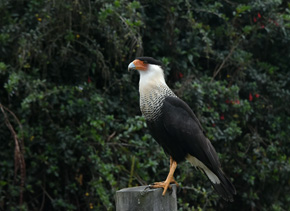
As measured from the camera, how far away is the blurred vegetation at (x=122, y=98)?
4484 millimetres

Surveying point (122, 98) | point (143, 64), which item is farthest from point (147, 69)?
point (122, 98)

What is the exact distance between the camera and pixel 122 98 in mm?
→ 5043

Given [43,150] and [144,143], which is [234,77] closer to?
[144,143]

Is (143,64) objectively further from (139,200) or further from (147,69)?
(139,200)

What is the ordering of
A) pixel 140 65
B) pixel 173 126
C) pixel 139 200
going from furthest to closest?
pixel 140 65 < pixel 173 126 < pixel 139 200

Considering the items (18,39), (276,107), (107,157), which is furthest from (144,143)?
(276,107)

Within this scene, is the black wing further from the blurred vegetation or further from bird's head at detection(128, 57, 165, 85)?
the blurred vegetation

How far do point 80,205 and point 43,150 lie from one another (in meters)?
0.62

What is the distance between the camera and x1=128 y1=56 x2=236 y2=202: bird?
3.42 m

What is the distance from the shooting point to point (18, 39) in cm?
473

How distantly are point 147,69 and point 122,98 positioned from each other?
1.51 m

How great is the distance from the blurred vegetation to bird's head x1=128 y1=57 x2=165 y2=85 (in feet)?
3.14

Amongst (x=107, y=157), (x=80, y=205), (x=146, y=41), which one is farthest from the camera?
(x=146, y=41)

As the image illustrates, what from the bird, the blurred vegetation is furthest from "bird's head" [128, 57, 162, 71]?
the blurred vegetation
